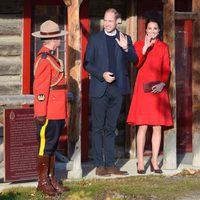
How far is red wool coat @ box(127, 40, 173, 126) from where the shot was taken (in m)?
9.43

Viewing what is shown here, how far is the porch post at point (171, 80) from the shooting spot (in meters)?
9.61

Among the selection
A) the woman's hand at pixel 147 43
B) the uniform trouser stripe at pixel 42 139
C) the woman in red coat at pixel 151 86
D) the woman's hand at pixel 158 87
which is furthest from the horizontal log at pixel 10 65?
the uniform trouser stripe at pixel 42 139

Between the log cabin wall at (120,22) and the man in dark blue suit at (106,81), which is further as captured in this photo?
the log cabin wall at (120,22)

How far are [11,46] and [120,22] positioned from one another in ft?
5.54

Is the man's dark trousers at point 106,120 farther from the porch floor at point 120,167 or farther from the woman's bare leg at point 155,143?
the woman's bare leg at point 155,143

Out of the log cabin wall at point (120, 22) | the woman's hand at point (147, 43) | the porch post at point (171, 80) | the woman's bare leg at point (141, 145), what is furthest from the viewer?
the log cabin wall at point (120, 22)

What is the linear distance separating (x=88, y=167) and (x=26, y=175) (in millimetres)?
1603

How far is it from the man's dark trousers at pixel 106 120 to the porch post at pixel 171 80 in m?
0.83

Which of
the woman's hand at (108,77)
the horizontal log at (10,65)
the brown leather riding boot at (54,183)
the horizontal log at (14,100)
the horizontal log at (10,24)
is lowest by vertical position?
the brown leather riding boot at (54,183)

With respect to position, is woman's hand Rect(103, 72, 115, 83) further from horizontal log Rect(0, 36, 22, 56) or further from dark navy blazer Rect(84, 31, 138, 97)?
horizontal log Rect(0, 36, 22, 56)

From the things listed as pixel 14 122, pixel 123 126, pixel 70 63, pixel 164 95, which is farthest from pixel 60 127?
pixel 123 126

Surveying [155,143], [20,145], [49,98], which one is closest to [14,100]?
[20,145]

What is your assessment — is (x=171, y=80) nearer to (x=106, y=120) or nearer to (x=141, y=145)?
(x=141, y=145)

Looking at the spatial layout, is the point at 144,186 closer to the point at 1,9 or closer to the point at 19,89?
the point at 19,89
